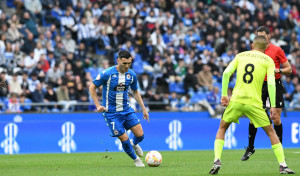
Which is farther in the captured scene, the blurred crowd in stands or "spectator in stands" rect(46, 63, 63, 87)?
"spectator in stands" rect(46, 63, 63, 87)

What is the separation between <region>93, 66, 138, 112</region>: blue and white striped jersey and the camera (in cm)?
1213

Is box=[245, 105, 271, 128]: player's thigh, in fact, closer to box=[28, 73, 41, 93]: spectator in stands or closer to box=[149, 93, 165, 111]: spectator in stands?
box=[28, 73, 41, 93]: spectator in stands

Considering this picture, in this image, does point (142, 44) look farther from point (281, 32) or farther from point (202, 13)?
point (281, 32)

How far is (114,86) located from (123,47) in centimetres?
1275

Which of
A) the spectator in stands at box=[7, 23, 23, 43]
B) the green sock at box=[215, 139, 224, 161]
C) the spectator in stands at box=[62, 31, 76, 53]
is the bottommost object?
the green sock at box=[215, 139, 224, 161]

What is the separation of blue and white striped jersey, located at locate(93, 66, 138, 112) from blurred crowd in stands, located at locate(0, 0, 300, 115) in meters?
8.73

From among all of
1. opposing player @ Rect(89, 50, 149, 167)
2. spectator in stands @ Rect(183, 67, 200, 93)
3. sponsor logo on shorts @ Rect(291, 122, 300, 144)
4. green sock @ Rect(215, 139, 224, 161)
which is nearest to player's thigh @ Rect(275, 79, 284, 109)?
opposing player @ Rect(89, 50, 149, 167)

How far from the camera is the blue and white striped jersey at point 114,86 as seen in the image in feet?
39.8

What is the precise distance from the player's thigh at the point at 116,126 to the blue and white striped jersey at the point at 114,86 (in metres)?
0.17

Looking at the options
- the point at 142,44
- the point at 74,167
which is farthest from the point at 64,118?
the point at 74,167

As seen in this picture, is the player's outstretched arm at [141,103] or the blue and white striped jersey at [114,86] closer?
the blue and white striped jersey at [114,86]

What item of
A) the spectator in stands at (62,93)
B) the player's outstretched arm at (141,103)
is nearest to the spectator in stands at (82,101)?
the spectator in stands at (62,93)

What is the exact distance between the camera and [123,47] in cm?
2488

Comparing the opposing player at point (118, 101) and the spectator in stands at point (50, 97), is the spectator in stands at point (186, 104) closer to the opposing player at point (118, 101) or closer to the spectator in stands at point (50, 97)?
the spectator in stands at point (50, 97)
